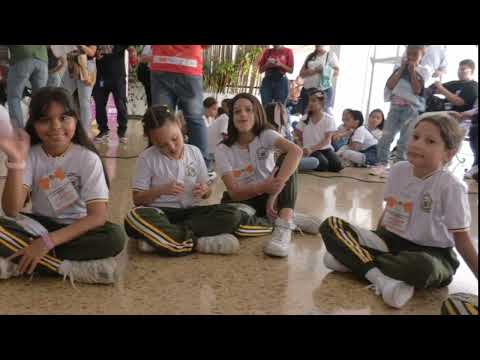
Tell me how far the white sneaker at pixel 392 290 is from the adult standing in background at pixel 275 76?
7.16 feet

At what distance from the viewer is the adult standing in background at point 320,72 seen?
10.6 feet

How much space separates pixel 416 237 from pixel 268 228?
522 mm

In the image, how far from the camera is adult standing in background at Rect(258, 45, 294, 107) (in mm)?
3025

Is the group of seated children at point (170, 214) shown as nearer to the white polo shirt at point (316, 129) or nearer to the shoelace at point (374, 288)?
the shoelace at point (374, 288)

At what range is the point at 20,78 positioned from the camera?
2252 mm

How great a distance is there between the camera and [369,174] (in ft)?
8.94

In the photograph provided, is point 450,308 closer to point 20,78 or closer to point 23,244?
point 23,244

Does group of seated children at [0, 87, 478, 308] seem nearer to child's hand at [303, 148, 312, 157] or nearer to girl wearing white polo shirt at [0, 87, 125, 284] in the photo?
girl wearing white polo shirt at [0, 87, 125, 284]

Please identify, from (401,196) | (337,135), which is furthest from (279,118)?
(401,196)

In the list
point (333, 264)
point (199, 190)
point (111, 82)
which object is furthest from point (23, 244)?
point (111, 82)

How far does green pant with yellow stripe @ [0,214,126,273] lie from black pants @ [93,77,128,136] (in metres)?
2.24

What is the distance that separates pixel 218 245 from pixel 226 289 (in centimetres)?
23

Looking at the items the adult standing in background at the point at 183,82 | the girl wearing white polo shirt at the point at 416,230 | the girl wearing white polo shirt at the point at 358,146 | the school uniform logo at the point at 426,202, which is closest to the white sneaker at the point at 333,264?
the girl wearing white polo shirt at the point at 416,230
